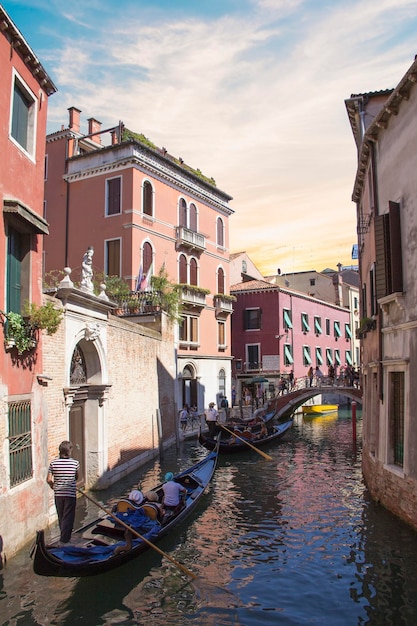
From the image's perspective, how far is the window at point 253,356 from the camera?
29.9m

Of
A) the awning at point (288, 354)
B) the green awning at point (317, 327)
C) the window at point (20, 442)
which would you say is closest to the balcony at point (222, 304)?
the awning at point (288, 354)

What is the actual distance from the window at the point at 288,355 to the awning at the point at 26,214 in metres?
23.6

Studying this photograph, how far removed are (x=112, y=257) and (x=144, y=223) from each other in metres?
1.72

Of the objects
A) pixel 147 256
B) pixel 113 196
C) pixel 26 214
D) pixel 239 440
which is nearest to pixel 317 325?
pixel 147 256

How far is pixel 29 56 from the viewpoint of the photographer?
24.5 ft

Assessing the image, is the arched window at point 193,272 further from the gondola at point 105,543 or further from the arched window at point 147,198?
the gondola at point 105,543

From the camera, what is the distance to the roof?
22.0 feet

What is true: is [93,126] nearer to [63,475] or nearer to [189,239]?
[189,239]

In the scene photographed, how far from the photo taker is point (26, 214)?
7.02 metres

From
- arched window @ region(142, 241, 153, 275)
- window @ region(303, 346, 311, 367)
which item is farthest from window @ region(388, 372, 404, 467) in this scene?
window @ region(303, 346, 311, 367)

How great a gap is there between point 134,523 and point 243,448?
31.4ft

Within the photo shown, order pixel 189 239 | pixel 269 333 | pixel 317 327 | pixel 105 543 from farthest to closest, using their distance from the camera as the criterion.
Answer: pixel 317 327 → pixel 269 333 → pixel 189 239 → pixel 105 543

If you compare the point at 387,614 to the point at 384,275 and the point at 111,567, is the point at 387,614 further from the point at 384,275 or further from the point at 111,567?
the point at 384,275

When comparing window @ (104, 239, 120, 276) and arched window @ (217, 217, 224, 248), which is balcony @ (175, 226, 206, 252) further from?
window @ (104, 239, 120, 276)
